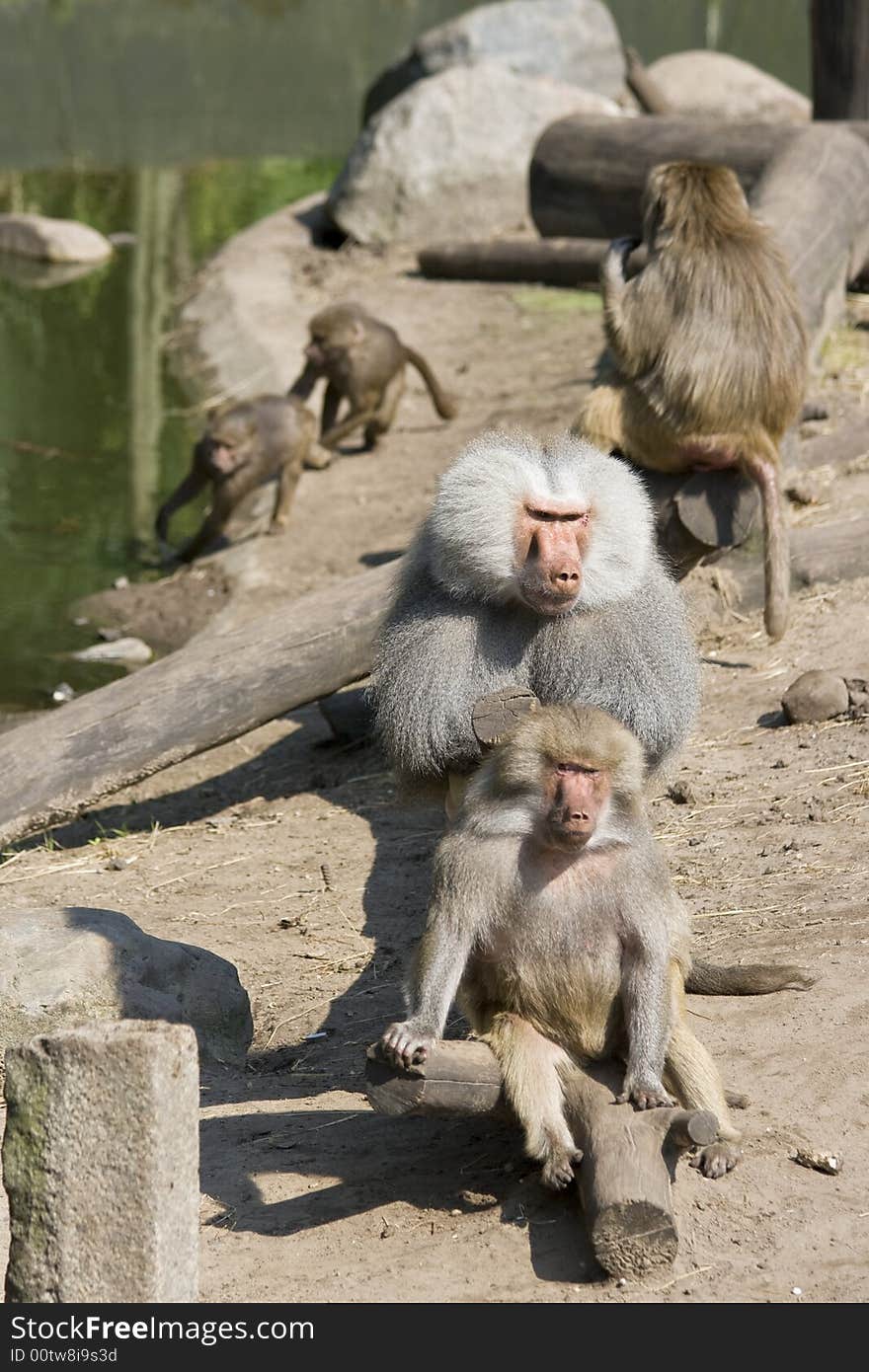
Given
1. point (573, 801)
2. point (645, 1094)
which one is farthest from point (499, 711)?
point (645, 1094)

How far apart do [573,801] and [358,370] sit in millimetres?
6830

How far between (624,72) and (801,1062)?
13.8 meters

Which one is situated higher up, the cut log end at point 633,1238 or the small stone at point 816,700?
the cut log end at point 633,1238

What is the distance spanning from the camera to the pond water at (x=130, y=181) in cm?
962

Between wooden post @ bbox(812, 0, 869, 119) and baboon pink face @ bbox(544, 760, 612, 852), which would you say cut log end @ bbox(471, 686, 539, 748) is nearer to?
baboon pink face @ bbox(544, 760, 612, 852)

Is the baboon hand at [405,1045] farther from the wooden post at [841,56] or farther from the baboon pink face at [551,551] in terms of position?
the wooden post at [841,56]

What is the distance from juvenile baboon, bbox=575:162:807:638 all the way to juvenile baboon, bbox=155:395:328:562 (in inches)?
134

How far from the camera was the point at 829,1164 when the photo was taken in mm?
3453

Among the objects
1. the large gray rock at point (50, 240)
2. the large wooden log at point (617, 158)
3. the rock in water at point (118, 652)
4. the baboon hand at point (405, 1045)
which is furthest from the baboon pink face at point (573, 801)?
the large gray rock at point (50, 240)

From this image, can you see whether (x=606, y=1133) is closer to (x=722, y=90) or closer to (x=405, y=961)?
(x=405, y=961)

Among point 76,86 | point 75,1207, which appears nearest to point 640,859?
point 75,1207

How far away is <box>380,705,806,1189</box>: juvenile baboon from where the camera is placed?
3.34 metres

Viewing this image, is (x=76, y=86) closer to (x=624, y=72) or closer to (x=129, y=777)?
(x=624, y=72)

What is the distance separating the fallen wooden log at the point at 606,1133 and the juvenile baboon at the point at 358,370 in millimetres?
6881
